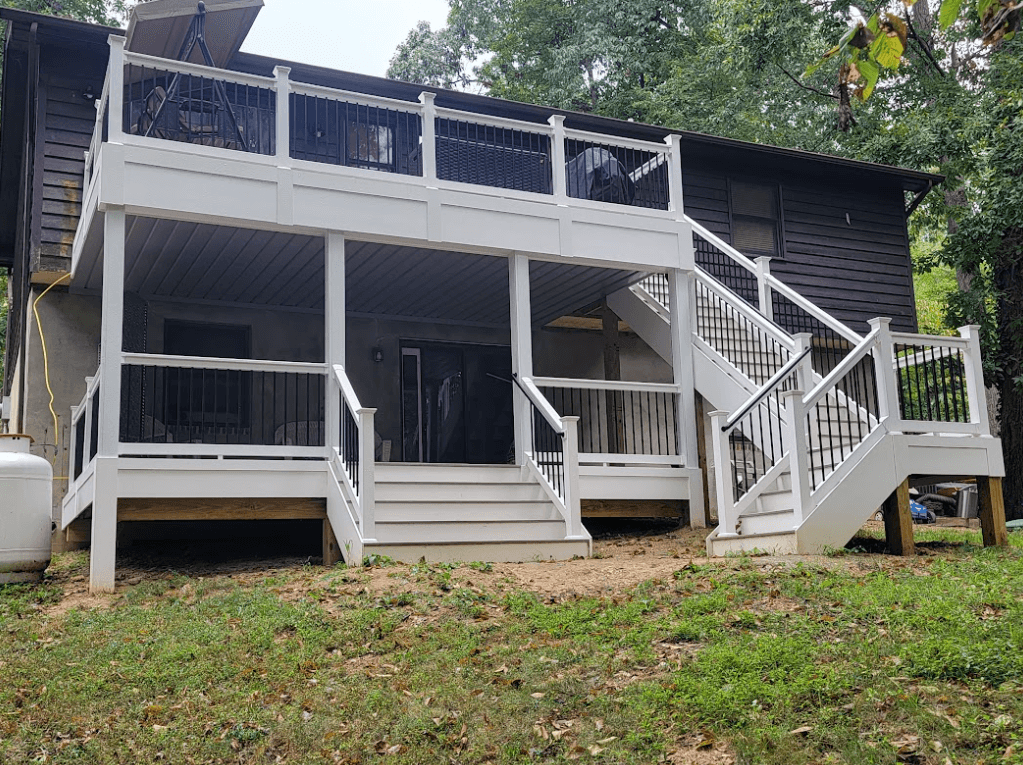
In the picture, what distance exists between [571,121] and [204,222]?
8.39 meters

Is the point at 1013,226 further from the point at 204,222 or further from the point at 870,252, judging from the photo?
the point at 204,222

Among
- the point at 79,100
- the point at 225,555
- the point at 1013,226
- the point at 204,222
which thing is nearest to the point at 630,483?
the point at 225,555

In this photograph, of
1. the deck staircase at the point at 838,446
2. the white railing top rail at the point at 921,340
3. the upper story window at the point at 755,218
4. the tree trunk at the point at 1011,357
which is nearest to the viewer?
the deck staircase at the point at 838,446

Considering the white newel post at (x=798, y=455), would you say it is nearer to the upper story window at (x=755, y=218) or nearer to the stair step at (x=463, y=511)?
the stair step at (x=463, y=511)

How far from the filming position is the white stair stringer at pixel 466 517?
32.4ft

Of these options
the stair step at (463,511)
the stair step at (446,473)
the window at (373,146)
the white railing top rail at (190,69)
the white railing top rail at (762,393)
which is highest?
the window at (373,146)

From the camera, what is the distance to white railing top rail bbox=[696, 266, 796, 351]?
1177cm

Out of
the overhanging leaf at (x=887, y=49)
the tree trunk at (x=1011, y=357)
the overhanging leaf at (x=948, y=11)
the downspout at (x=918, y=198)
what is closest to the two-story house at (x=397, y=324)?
the tree trunk at (x=1011, y=357)

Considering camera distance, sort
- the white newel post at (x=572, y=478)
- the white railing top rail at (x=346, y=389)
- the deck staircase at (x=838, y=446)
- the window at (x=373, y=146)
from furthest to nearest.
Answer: the window at (x=373, y=146) → the white newel post at (x=572, y=478) → the white railing top rail at (x=346, y=389) → the deck staircase at (x=838, y=446)

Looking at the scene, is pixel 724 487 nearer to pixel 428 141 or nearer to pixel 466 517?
pixel 466 517

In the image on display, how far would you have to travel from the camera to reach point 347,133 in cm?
1243

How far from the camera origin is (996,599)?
6.69 metres

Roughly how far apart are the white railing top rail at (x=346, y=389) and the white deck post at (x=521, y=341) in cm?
204

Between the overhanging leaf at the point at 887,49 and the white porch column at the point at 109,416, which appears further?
the white porch column at the point at 109,416
